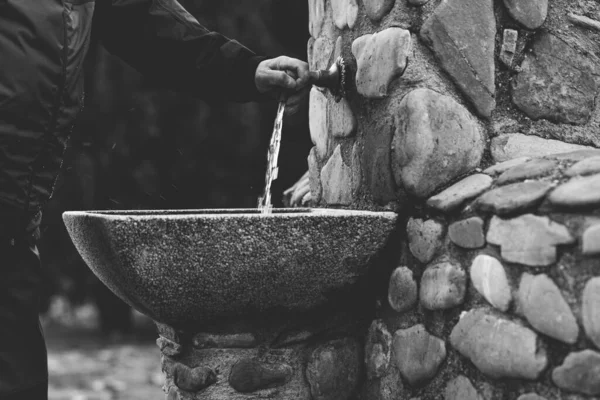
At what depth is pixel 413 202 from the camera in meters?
1.77

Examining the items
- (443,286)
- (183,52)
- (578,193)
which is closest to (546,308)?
(578,193)

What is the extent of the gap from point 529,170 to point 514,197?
9 centimetres

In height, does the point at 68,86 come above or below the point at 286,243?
above

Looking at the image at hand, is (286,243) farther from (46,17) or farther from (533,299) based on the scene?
(46,17)

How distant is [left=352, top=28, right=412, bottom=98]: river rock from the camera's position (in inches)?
70.7

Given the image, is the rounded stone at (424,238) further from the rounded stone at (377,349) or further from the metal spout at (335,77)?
the metal spout at (335,77)

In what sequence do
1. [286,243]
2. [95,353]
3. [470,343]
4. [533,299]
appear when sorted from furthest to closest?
[95,353]
[286,243]
[470,343]
[533,299]

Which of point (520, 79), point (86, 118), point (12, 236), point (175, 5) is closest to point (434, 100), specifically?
point (520, 79)

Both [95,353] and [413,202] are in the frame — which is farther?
[95,353]

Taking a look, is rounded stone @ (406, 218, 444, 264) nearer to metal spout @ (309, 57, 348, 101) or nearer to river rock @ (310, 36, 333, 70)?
metal spout @ (309, 57, 348, 101)

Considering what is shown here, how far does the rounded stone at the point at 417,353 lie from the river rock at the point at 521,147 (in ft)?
1.47

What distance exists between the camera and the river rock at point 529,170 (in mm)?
1466

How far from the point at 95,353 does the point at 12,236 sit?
4574 mm

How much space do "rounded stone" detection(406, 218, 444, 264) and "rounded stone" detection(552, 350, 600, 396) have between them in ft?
1.43
